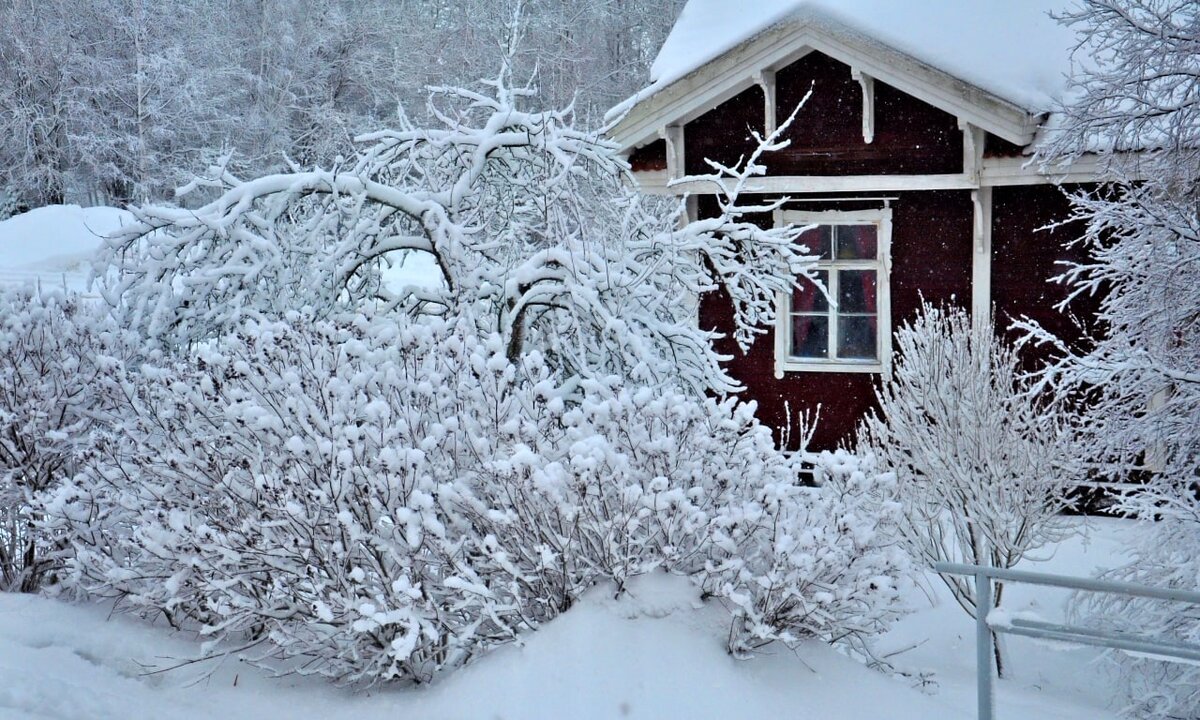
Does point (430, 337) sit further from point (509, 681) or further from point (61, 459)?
point (61, 459)

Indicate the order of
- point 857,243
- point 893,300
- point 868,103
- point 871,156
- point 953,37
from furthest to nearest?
point 857,243, point 893,300, point 871,156, point 868,103, point 953,37

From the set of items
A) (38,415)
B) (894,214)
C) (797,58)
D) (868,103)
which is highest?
(797,58)

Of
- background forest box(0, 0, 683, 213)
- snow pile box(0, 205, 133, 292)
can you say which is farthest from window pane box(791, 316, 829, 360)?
background forest box(0, 0, 683, 213)

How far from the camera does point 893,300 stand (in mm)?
10906

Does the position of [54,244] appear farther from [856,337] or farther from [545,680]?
[545,680]

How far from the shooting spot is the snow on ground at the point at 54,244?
2488 cm

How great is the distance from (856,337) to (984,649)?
651 cm

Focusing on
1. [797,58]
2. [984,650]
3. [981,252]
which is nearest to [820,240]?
[981,252]

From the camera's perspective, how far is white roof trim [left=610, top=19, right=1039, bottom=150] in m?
9.85

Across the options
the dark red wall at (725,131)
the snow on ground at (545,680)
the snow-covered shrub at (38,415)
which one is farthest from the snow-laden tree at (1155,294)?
the snow-covered shrub at (38,415)

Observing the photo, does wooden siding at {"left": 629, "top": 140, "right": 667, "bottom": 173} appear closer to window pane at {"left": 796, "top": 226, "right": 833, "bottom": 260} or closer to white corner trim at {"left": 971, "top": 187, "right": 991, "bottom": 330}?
window pane at {"left": 796, "top": 226, "right": 833, "bottom": 260}

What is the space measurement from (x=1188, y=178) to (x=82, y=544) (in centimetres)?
639

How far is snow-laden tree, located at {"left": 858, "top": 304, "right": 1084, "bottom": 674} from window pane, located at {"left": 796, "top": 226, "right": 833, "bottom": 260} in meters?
3.30

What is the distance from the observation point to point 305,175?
7.63 m
